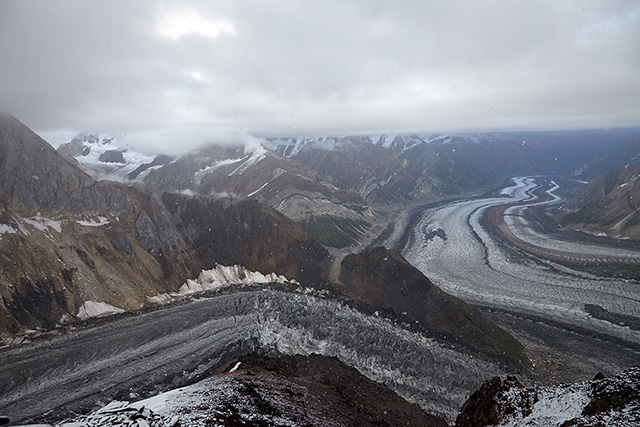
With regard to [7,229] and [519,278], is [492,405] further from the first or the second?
[519,278]

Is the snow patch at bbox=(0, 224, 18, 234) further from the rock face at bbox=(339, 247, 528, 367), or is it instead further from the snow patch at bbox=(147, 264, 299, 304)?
the rock face at bbox=(339, 247, 528, 367)

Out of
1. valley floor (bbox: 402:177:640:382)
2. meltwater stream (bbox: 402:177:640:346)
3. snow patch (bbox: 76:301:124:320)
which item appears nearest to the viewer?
valley floor (bbox: 402:177:640:382)

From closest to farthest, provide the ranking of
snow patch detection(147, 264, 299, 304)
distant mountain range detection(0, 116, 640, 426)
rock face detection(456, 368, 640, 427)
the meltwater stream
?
1. rock face detection(456, 368, 640, 427)
2. distant mountain range detection(0, 116, 640, 426)
3. snow patch detection(147, 264, 299, 304)
4. the meltwater stream

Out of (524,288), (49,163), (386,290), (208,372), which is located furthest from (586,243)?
(49,163)

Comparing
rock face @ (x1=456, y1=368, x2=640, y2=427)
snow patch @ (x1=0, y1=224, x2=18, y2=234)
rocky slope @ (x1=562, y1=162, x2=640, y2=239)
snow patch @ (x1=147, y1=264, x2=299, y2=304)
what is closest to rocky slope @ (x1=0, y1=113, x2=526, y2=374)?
snow patch @ (x1=0, y1=224, x2=18, y2=234)

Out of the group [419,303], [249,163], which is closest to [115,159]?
[249,163]

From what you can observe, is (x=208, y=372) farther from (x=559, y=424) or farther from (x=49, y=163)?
(x=49, y=163)
